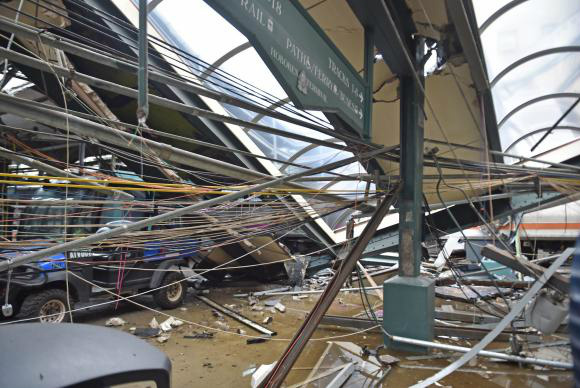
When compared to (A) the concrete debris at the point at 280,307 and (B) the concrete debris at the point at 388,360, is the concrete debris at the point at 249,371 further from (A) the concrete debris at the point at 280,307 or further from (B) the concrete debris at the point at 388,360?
(A) the concrete debris at the point at 280,307

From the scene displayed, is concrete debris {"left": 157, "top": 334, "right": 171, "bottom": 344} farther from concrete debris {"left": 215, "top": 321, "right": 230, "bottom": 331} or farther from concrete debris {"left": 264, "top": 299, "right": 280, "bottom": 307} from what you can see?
concrete debris {"left": 264, "top": 299, "right": 280, "bottom": 307}

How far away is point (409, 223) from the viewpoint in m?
4.36

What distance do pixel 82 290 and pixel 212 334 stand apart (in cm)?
196

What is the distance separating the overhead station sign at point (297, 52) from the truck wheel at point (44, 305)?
4.00 meters

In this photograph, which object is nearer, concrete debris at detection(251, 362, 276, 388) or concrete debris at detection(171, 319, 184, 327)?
concrete debris at detection(251, 362, 276, 388)

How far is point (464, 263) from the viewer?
395 inches

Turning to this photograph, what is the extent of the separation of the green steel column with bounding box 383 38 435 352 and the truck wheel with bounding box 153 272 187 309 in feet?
11.8

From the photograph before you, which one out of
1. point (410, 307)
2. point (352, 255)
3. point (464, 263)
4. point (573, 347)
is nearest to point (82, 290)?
point (352, 255)

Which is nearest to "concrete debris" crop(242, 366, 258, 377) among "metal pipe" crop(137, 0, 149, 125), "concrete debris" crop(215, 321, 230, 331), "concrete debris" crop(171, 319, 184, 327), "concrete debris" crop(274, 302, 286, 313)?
"concrete debris" crop(215, 321, 230, 331)

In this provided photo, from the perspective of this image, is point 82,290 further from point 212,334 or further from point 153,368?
point 153,368

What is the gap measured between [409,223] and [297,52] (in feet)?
8.93

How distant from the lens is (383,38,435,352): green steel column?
13.8 ft

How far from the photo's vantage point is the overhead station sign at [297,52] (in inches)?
74.8

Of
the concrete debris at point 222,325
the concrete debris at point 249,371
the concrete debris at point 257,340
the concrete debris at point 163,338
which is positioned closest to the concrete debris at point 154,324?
the concrete debris at point 163,338
